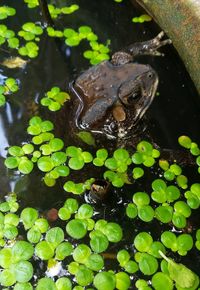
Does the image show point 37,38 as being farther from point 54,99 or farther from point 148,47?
point 148,47

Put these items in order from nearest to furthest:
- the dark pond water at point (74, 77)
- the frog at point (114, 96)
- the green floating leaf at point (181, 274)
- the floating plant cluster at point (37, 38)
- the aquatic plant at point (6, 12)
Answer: the green floating leaf at point (181, 274) < the dark pond water at point (74, 77) < the frog at point (114, 96) < the floating plant cluster at point (37, 38) < the aquatic plant at point (6, 12)

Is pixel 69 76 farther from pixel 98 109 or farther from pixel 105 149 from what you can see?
pixel 105 149

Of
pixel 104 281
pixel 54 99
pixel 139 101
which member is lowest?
pixel 104 281

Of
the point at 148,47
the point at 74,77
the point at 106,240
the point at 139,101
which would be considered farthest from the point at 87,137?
the point at 148,47

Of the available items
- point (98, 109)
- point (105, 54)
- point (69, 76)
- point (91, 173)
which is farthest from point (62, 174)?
point (105, 54)

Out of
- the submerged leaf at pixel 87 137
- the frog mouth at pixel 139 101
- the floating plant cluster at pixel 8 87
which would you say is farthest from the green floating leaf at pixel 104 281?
the floating plant cluster at pixel 8 87

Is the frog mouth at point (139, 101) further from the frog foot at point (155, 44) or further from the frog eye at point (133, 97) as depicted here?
the frog foot at point (155, 44)
